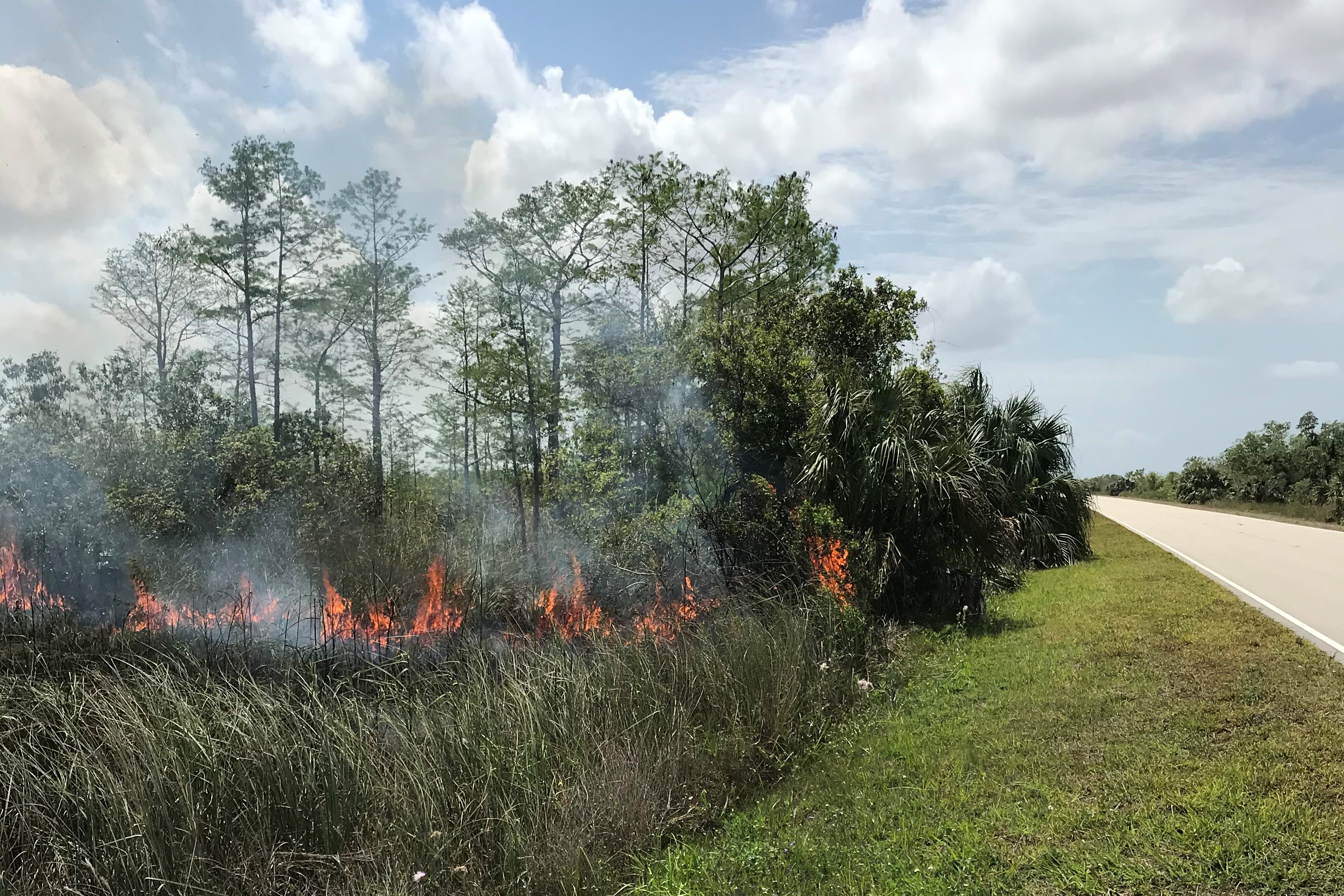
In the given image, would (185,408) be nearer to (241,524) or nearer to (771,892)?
(241,524)

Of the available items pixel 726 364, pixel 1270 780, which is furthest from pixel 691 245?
pixel 1270 780

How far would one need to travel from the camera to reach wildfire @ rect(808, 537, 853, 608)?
8305 mm

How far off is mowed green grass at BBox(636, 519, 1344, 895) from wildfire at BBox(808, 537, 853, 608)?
1.25 meters

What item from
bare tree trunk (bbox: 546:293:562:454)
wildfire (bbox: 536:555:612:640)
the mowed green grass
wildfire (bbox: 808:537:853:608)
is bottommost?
the mowed green grass

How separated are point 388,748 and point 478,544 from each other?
6.09 meters

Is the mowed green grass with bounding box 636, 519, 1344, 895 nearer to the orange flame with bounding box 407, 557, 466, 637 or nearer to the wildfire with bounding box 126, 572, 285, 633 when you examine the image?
the orange flame with bounding box 407, 557, 466, 637

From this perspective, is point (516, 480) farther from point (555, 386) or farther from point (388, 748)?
point (388, 748)

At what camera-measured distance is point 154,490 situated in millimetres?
10891

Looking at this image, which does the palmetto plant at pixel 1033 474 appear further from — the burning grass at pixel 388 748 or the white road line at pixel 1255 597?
the burning grass at pixel 388 748

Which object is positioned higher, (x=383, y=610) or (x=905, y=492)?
(x=905, y=492)

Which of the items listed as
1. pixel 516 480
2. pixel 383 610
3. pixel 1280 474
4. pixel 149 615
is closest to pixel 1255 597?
pixel 383 610

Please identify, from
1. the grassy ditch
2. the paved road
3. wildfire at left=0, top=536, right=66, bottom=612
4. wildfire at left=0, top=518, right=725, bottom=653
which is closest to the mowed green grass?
the grassy ditch

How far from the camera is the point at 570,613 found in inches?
316

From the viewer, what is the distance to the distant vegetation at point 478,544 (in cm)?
432
